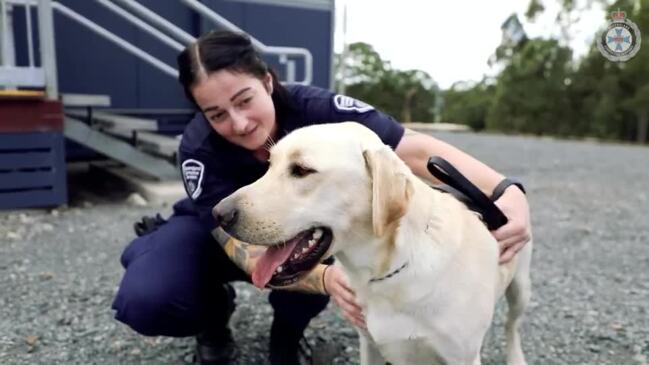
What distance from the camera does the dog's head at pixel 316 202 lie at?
1.61 meters

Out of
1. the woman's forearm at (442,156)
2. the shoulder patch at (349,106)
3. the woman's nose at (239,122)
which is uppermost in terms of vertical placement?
the shoulder patch at (349,106)

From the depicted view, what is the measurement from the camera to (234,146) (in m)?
2.30

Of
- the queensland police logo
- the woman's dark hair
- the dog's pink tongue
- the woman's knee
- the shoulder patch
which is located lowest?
the woman's knee

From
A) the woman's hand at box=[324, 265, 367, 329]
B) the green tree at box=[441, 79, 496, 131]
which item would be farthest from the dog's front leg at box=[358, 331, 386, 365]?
the green tree at box=[441, 79, 496, 131]

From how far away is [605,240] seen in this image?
488 cm

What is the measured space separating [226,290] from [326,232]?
1053 mm

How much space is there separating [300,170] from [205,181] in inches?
27.6

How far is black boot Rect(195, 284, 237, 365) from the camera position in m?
→ 2.38

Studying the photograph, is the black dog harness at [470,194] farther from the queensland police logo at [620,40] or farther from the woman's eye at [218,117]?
the queensland police logo at [620,40]

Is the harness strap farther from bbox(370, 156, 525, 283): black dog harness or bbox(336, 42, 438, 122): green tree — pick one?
bbox(336, 42, 438, 122): green tree

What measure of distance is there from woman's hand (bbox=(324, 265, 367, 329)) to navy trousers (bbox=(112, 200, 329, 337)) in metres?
0.41

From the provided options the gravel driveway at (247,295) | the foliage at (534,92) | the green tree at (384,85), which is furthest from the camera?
the green tree at (384,85)

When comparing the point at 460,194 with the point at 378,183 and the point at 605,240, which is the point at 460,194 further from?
the point at 605,240

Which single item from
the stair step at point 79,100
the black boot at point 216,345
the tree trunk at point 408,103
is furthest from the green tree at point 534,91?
the black boot at point 216,345
